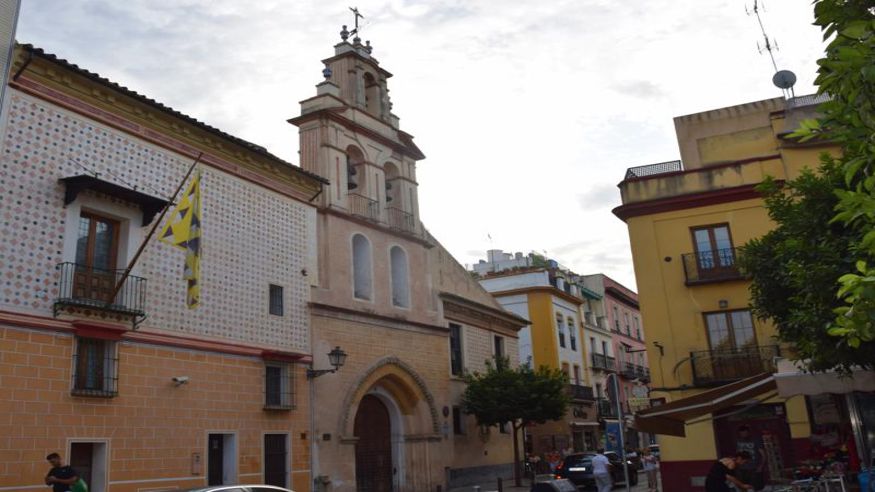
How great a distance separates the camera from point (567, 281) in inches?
1895

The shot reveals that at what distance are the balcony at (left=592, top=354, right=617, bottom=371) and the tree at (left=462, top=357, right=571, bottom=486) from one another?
21518 mm

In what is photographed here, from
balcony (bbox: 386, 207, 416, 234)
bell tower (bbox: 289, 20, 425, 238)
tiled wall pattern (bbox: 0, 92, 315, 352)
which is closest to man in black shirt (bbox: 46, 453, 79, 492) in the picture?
tiled wall pattern (bbox: 0, 92, 315, 352)

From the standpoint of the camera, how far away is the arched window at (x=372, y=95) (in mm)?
26109

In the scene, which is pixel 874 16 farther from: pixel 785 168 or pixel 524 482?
pixel 524 482

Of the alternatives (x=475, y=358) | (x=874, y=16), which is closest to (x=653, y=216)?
(x=475, y=358)

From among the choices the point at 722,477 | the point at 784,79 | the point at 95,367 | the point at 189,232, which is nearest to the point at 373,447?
the point at 95,367

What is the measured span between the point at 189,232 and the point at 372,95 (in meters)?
12.6

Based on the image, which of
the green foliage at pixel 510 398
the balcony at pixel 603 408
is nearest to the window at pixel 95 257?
the green foliage at pixel 510 398

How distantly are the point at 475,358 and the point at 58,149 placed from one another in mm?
18113

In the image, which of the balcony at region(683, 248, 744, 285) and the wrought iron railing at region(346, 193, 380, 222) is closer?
the balcony at region(683, 248, 744, 285)

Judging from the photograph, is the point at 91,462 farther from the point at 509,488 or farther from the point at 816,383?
the point at 509,488

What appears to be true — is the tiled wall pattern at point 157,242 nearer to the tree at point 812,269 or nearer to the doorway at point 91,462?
the doorway at point 91,462

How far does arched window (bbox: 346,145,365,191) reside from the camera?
24.3 metres

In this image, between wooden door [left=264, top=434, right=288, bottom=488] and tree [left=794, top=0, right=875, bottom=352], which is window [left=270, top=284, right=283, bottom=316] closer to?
wooden door [left=264, top=434, right=288, bottom=488]
